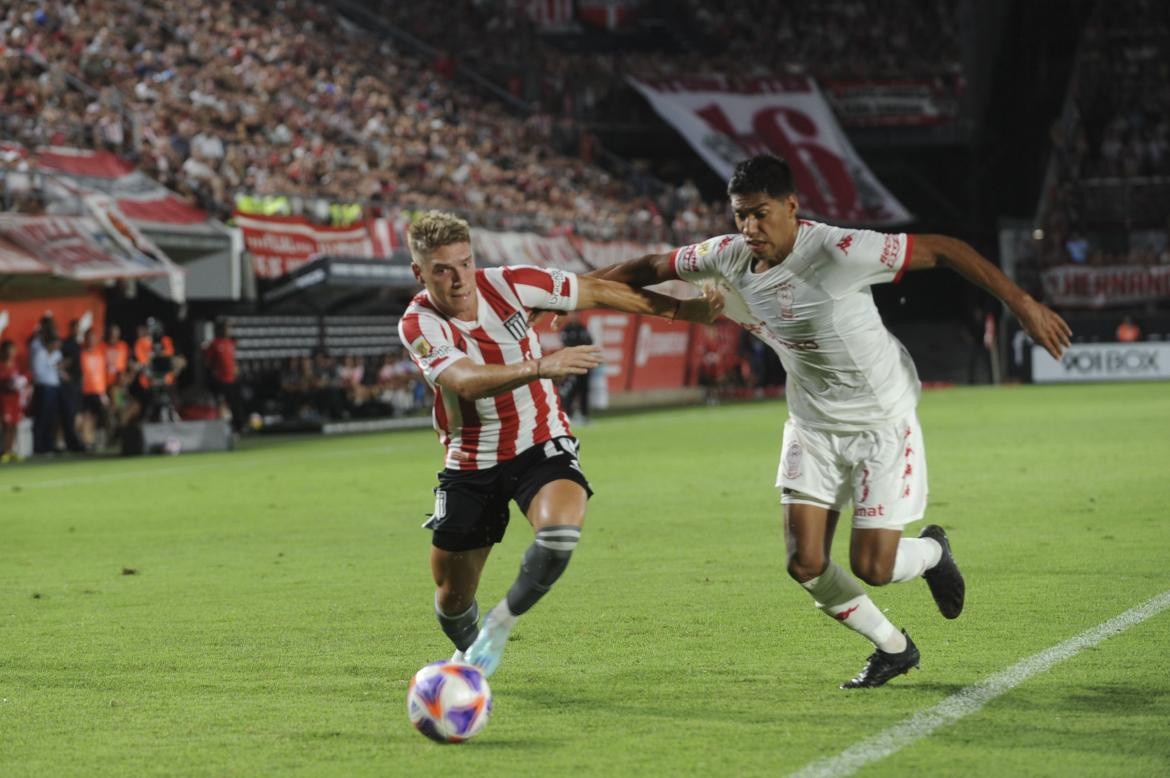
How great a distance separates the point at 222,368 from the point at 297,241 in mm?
3229

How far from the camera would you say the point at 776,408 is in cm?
3506

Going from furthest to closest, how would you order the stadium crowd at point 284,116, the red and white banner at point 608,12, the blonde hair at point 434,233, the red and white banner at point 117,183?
the red and white banner at point 608,12 < the stadium crowd at point 284,116 < the red and white banner at point 117,183 < the blonde hair at point 434,233

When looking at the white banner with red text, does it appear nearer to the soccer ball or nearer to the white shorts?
the white shorts

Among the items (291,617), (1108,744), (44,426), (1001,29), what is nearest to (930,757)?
(1108,744)

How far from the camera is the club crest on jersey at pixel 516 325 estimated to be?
665cm

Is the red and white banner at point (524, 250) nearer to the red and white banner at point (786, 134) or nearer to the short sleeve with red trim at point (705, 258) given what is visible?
the red and white banner at point (786, 134)

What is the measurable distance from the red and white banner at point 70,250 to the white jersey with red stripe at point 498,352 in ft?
55.1

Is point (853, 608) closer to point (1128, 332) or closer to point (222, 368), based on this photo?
point (222, 368)

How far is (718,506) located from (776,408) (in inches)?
810

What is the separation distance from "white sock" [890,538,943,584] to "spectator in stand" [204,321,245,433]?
20.5m

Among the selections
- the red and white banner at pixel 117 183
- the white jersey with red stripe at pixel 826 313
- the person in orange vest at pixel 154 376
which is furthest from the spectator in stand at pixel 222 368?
the white jersey with red stripe at pixel 826 313

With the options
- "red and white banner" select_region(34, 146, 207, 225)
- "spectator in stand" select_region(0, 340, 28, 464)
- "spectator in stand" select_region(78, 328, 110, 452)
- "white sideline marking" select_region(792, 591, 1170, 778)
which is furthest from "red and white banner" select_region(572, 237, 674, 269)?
"white sideline marking" select_region(792, 591, 1170, 778)

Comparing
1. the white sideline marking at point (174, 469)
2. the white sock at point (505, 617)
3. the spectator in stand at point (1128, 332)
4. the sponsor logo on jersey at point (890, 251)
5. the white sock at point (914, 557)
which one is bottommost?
the white sideline marking at point (174, 469)

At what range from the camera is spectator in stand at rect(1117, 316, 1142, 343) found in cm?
4081
